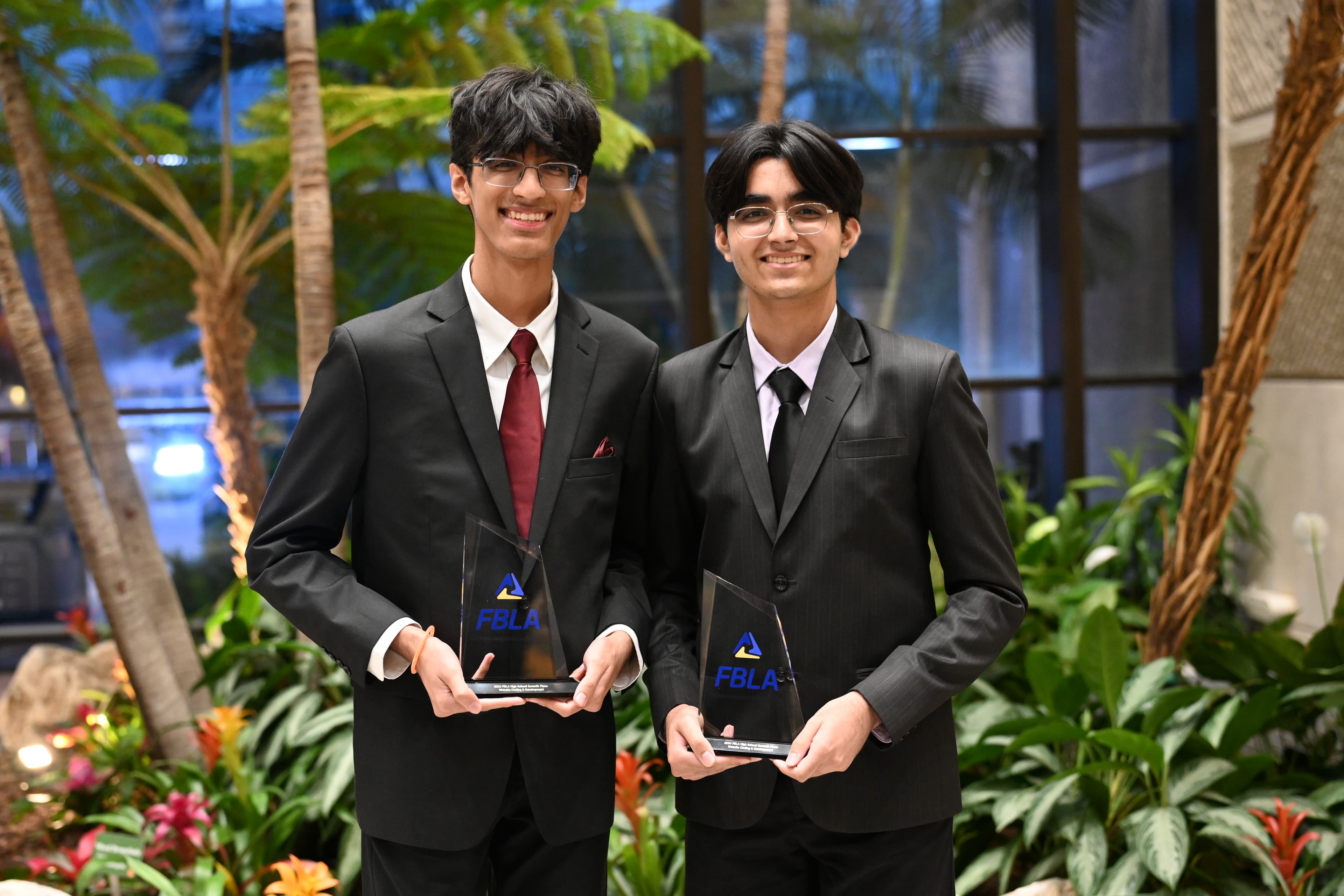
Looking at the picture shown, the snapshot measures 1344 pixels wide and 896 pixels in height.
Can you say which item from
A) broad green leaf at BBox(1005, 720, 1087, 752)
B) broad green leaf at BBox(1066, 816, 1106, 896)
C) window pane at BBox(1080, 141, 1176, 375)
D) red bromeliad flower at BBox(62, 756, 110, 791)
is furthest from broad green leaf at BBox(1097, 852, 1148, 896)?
window pane at BBox(1080, 141, 1176, 375)

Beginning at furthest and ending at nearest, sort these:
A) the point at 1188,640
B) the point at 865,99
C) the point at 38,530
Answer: the point at 865,99 < the point at 38,530 < the point at 1188,640

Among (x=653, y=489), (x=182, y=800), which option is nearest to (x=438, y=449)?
(x=653, y=489)

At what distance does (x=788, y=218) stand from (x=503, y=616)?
0.66m

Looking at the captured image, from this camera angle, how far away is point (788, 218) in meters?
1.49

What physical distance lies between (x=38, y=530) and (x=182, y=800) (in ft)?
9.62

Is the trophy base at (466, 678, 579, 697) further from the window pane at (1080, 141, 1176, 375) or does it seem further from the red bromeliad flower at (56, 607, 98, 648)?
the window pane at (1080, 141, 1176, 375)

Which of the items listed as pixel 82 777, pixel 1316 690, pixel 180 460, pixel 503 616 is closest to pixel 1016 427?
pixel 1316 690

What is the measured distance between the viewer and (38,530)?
4930mm

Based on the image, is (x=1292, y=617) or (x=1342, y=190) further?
(x=1342, y=190)

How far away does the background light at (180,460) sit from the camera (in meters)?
5.02

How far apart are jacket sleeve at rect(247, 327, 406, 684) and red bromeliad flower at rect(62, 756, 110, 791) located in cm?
212

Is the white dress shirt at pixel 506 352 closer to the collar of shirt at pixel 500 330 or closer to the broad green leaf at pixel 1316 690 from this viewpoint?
the collar of shirt at pixel 500 330

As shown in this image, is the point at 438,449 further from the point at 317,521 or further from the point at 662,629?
the point at 662,629

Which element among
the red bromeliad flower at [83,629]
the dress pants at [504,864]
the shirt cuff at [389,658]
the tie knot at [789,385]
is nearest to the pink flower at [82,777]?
the red bromeliad flower at [83,629]
